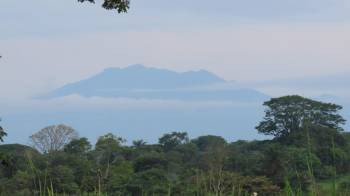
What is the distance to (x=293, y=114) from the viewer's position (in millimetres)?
88062

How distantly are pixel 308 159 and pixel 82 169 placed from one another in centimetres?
5474

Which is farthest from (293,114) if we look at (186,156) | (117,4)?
(117,4)

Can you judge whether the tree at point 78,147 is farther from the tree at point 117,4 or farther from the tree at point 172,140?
the tree at point 117,4

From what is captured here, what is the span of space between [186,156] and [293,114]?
1600 centimetres

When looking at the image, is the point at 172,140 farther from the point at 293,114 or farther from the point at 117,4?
the point at 117,4

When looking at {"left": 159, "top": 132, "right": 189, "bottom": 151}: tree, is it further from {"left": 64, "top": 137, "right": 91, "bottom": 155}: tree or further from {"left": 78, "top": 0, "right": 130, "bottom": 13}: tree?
{"left": 78, "top": 0, "right": 130, "bottom": 13}: tree

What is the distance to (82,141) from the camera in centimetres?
8312

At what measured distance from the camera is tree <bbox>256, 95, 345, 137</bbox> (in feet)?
286

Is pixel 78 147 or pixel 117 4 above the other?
pixel 78 147

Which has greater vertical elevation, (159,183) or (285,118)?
(285,118)

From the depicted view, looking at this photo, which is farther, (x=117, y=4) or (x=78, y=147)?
(x=78, y=147)

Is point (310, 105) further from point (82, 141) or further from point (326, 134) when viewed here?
point (82, 141)

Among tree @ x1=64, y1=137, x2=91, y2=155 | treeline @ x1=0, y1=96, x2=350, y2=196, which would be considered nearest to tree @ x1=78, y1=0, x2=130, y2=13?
treeline @ x1=0, y1=96, x2=350, y2=196

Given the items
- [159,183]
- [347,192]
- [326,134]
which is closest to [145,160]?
[159,183]
